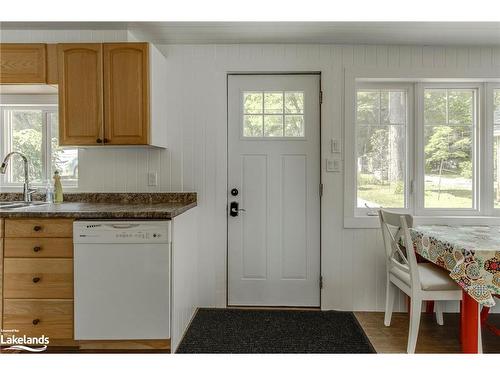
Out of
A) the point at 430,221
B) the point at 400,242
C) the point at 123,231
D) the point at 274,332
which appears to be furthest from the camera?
the point at 430,221

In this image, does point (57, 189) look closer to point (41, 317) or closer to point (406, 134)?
point (41, 317)

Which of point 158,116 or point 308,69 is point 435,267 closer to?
point 308,69

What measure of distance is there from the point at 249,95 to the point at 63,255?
1.86 meters

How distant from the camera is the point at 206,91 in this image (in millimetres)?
2727

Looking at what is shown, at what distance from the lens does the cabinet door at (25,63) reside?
2.36 metres

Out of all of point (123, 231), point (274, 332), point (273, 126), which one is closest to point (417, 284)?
point (274, 332)

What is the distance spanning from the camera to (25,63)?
7.75 ft

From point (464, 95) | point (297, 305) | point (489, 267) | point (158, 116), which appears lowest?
point (297, 305)

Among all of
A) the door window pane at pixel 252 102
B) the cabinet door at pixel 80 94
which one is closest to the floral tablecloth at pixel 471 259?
the door window pane at pixel 252 102

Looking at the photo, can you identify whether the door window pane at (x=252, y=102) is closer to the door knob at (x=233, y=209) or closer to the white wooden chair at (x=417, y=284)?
the door knob at (x=233, y=209)

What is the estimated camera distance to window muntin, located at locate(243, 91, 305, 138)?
8.99 feet

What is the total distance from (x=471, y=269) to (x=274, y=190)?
4.88ft

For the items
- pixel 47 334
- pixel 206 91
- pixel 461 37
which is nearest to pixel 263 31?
pixel 206 91

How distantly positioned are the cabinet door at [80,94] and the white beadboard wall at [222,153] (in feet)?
1.13
